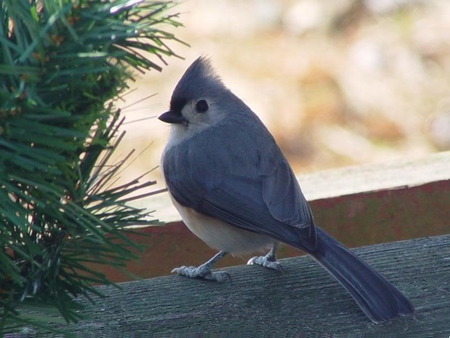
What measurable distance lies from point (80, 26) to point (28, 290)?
41 centimetres

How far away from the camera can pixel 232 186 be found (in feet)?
7.06

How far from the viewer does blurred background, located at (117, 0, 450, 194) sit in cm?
377

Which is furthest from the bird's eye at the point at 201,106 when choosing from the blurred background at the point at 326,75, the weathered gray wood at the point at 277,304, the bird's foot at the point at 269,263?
the blurred background at the point at 326,75

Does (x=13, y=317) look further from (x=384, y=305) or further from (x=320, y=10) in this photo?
(x=320, y=10)

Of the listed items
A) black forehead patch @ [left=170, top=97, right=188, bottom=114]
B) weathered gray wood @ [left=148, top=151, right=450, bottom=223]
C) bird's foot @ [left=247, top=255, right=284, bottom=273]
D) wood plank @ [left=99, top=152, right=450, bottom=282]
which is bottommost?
bird's foot @ [left=247, top=255, right=284, bottom=273]

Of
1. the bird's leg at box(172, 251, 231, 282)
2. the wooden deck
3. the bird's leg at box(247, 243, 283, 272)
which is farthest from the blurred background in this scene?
the bird's leg at box(172, 251, 231, 282)

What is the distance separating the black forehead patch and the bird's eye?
47 mm

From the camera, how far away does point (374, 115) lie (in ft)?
12.8

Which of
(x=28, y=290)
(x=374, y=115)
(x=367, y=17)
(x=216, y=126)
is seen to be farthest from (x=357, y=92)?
(x=28, y=290)

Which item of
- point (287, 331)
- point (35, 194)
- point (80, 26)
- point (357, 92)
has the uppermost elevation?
point (357, 92)

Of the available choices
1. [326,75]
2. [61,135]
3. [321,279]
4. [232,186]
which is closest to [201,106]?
[232,186]

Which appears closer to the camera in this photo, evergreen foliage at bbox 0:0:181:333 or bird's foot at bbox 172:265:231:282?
evergreen foliage at bbox 0:0:181:333

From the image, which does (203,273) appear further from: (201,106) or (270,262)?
(201,106)

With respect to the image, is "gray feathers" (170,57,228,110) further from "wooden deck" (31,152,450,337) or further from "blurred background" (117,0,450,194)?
"blurred background" (117,0,450,194)
